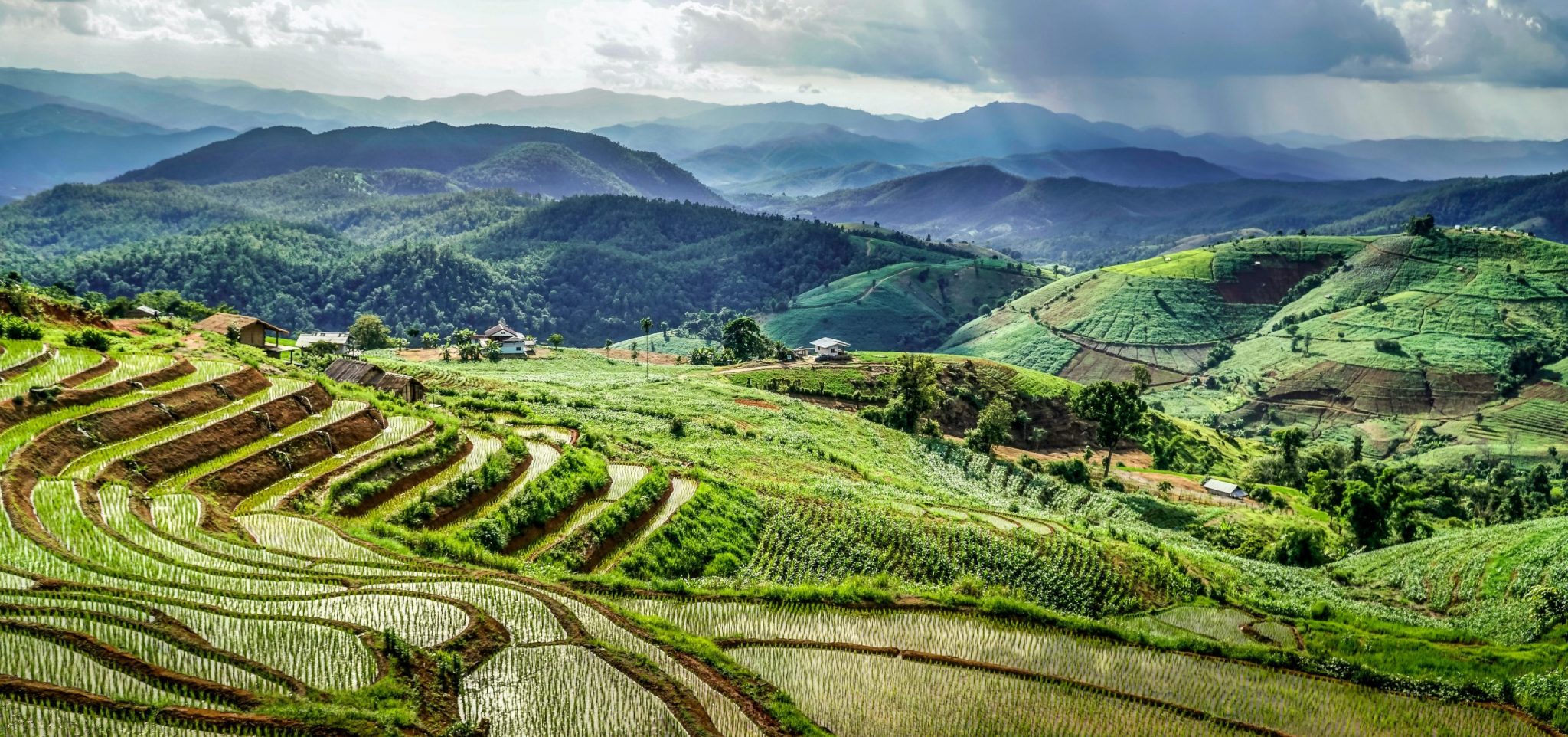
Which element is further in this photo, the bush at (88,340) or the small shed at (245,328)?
the small shed at (245,328)

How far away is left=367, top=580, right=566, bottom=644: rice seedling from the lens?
68.5 feet

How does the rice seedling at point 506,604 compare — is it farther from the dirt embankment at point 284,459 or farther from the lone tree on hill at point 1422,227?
the lone tree on hill at point 1422,227

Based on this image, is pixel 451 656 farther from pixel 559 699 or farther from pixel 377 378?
pixel 377 378

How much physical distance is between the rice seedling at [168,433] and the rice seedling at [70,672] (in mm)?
12338

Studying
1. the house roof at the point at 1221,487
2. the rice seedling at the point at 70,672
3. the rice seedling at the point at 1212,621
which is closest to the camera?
the rice seedling at the point at 70,672

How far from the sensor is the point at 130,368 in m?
36.2

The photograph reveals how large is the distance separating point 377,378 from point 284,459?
22977 millimetres

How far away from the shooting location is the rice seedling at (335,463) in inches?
1142

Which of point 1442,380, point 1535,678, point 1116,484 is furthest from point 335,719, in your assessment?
point 1442,380

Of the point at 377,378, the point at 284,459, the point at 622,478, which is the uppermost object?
the point at 284,459

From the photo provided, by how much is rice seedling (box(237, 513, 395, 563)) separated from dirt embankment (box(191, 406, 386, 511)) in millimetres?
2138

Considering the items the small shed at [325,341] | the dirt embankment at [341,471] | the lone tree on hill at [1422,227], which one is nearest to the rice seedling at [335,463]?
the dirt embankment at [341,471]

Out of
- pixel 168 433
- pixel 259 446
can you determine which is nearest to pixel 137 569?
pixel 168 433

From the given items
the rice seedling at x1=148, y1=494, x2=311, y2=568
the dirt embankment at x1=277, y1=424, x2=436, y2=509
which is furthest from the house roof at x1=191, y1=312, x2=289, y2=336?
the rice seedling at x1=148, y1=494, x2=311, y2=568
